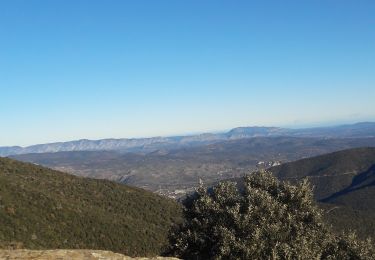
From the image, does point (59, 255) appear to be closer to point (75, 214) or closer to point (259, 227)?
point (259, 227)

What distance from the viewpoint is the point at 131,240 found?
234ft

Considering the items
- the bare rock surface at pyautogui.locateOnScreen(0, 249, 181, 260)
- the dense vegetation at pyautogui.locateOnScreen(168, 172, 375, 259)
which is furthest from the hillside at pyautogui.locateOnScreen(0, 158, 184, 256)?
the bare rock surface at pyautogui.locateOnScreen(0, 249, 181, 260)

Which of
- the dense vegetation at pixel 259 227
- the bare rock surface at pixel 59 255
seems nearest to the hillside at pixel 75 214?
the dense vegetation at pixel 259 227

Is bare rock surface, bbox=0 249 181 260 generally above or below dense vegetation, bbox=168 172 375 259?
above

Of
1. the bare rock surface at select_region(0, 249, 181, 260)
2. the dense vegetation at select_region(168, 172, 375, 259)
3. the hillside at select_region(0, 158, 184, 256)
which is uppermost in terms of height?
the bare rock surface at select_region(0, 249, 181, 260)

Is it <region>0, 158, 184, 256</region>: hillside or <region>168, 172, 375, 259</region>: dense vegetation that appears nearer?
<region>168, 172, 375, 259</region>: dense vegetation

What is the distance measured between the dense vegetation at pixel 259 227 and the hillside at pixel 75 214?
20386mm

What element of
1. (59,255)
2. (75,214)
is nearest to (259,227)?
(59,255)

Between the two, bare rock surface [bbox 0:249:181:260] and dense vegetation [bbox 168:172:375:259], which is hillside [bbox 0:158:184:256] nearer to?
dense vegetation [bbox 168:172:375:259]

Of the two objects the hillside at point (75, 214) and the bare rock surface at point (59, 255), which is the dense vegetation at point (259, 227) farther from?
the hillside at point (75, 214)

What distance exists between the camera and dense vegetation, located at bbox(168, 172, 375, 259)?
29.3 metres

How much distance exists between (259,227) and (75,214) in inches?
1943

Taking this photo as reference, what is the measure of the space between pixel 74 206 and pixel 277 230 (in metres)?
54.5

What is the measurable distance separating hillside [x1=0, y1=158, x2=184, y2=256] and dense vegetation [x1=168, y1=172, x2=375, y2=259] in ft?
66.9
